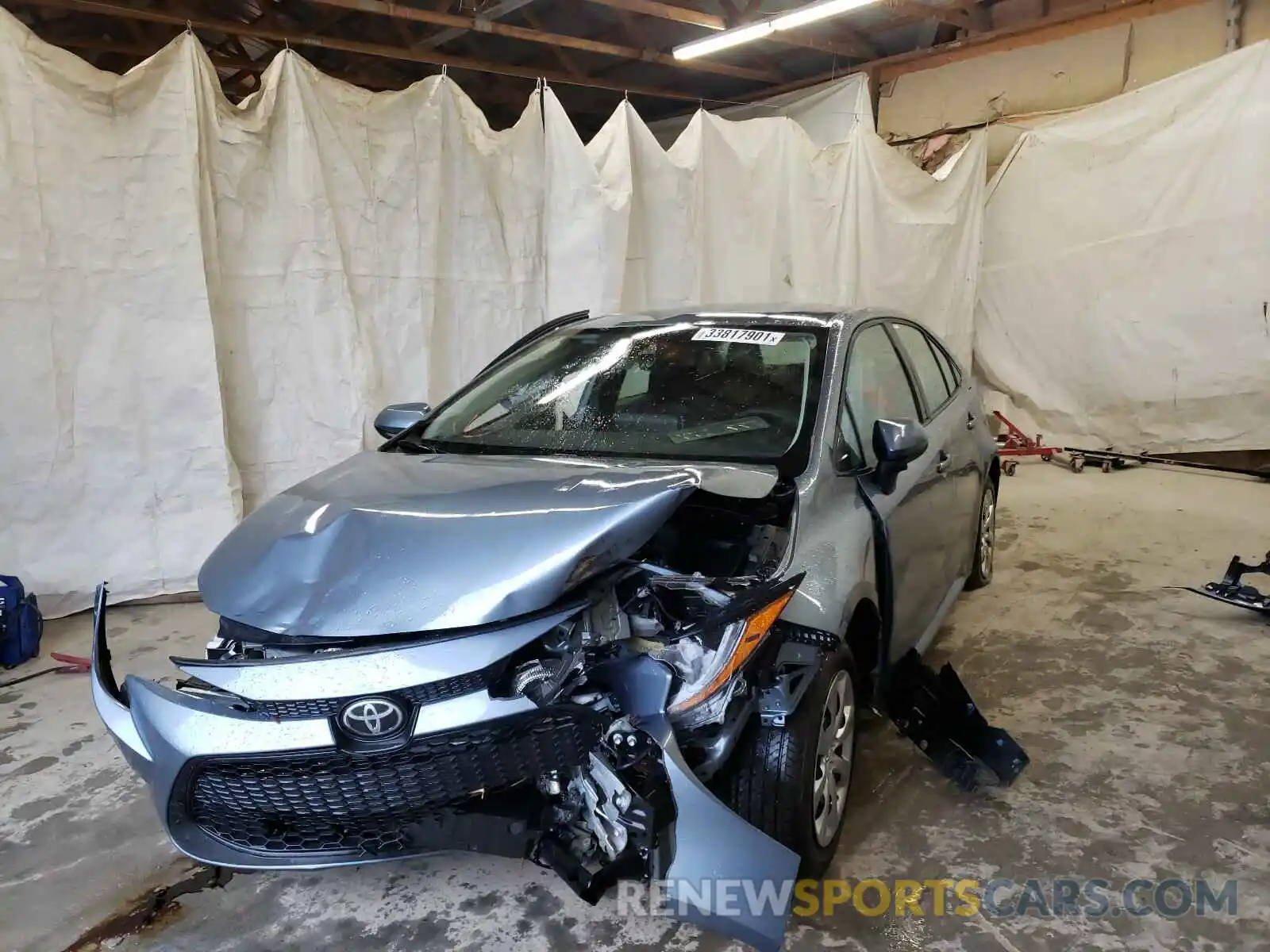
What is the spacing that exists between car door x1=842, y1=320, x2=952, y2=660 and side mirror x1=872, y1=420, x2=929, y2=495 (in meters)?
0.06

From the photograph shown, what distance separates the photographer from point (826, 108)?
730 cm

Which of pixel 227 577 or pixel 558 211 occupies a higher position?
pixel 558 211

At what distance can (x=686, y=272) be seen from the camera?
5.35 m

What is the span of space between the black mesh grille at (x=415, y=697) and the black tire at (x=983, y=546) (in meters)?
2.77

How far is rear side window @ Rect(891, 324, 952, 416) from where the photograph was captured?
3.17m

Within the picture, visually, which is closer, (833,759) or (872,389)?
(833,759)

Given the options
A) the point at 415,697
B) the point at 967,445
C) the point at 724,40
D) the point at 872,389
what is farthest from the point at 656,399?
the point at 724,40

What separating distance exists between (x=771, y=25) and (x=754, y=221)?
4.38ft

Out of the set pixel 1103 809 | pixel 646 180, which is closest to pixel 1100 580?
pixel 1103 809

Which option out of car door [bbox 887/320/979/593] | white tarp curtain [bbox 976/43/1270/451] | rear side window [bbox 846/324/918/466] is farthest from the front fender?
white tarp curtain [bbox 976/43/1270/451]

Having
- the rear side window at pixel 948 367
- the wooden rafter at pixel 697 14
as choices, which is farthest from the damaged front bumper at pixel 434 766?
the wooden rafter at pixel 697 14

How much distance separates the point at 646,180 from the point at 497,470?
11.4 ft

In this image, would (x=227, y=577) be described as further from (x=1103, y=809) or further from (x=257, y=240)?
(x=257, y=240)

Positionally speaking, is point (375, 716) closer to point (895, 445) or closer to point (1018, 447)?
point (895, 445)
